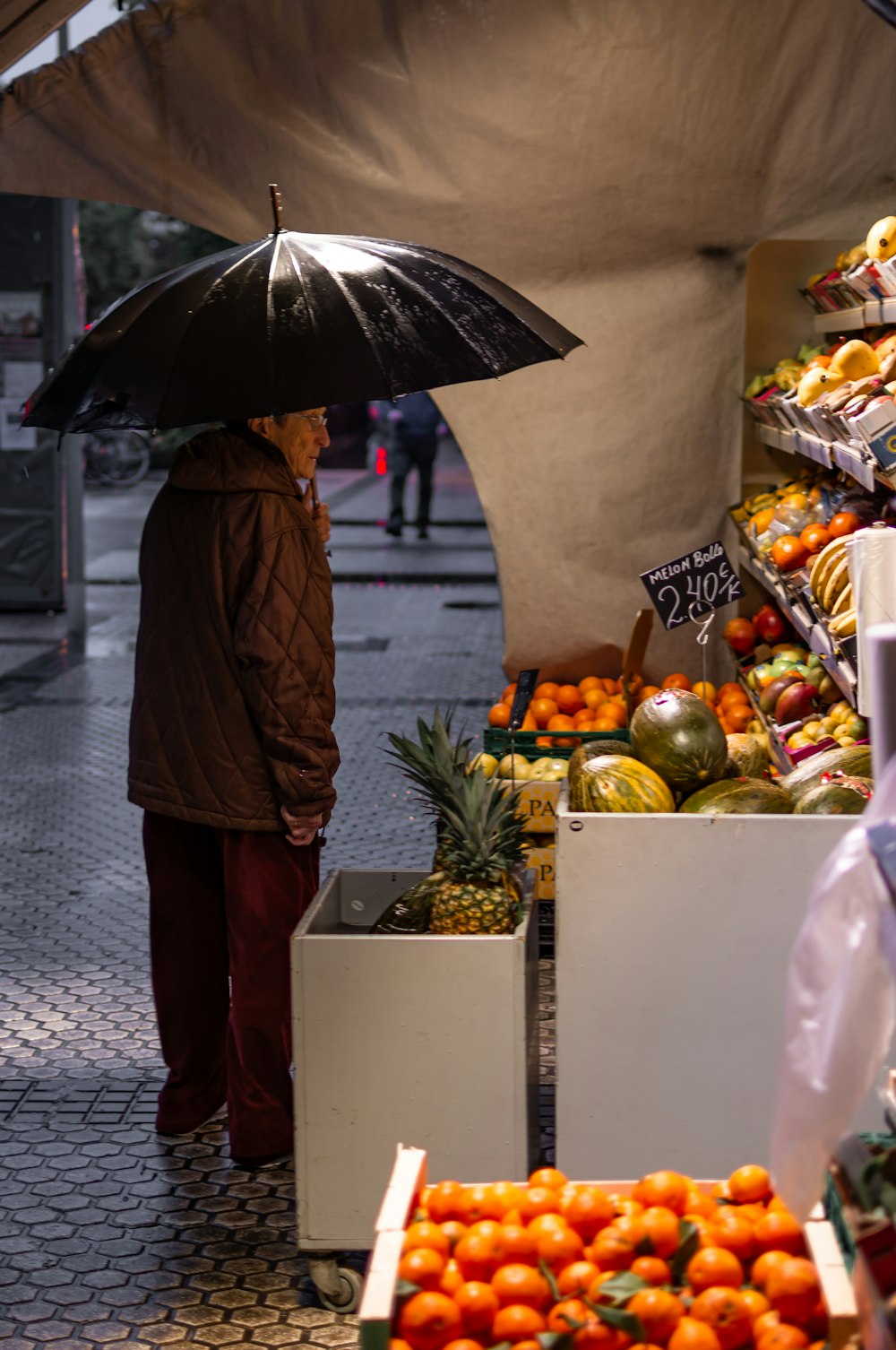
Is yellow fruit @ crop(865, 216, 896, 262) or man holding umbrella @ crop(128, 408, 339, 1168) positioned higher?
yellow fruit @ crop(865, 216, 896, 262)

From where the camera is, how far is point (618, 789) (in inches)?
139

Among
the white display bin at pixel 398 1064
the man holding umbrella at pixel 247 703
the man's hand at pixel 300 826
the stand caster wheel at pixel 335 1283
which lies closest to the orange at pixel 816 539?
the man holding umbrella at pixel 247 703

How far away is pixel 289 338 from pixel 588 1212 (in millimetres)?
1949

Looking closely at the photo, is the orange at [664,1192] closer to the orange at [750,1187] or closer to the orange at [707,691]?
the orange at [750,1187]

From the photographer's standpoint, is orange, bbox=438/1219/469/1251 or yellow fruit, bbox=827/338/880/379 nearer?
orange, bbox=438/1219/469/1251

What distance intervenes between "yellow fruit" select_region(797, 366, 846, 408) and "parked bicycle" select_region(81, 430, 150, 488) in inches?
809

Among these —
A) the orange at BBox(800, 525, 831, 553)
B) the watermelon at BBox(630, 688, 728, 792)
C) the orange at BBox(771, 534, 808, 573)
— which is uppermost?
the orange at BBox(800, 525, 831, 553)

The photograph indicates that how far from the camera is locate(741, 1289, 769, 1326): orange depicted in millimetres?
2158

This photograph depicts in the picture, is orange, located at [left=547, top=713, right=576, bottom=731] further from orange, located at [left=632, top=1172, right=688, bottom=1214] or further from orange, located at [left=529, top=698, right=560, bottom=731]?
orange, located at [left=632, top=1172, right=688, bottom=1214]

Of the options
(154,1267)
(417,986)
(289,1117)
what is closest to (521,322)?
(417,986)

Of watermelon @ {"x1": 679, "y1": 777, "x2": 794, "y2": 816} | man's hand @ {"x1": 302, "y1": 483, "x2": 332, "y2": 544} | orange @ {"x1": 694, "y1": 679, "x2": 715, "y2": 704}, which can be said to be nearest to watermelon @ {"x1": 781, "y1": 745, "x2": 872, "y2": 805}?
watermelon @ {"x1": 679, "y1": 777, "x2": 794, "y2": 816}

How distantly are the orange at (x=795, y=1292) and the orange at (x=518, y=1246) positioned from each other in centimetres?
34

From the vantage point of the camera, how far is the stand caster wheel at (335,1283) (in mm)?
3407

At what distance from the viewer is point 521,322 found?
376 cm
